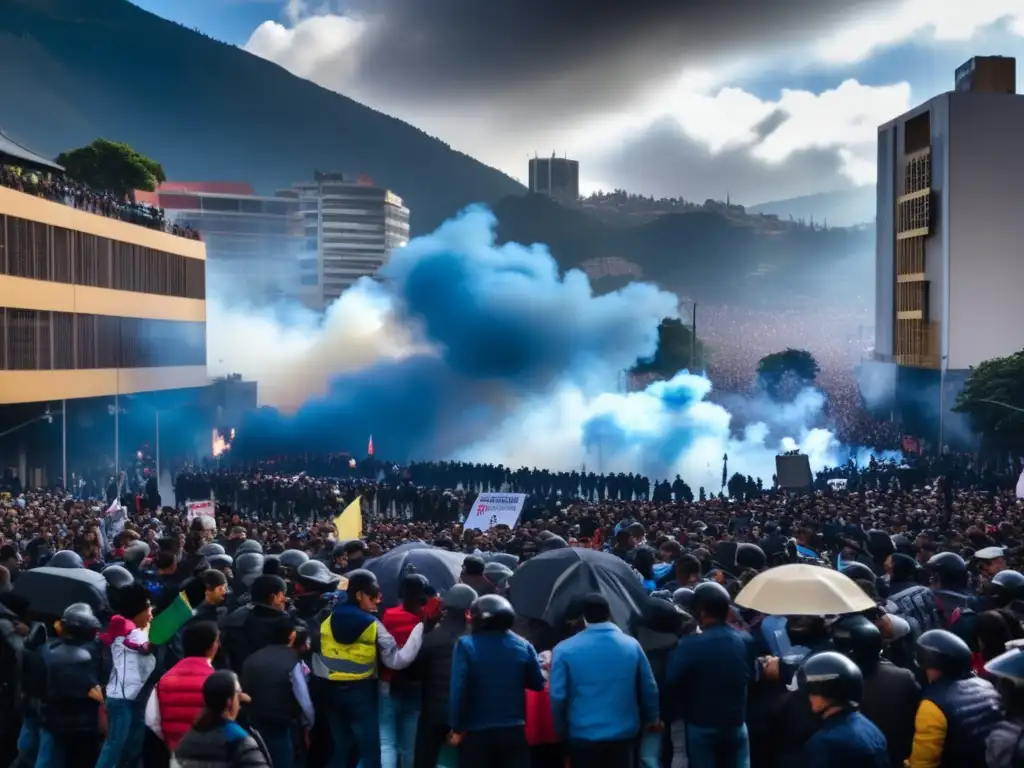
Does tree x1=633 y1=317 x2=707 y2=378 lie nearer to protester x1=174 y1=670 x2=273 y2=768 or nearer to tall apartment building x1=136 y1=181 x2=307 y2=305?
protester x1=174 y1=670 x2=273 y2=768

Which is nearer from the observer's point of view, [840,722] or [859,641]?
[840,722]

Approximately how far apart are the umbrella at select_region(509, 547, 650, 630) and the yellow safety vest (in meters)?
1.02

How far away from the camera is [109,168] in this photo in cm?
6744

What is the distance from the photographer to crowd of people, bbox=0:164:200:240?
142 ft

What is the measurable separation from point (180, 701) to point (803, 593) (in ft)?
11.4

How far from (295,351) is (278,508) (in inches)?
2111

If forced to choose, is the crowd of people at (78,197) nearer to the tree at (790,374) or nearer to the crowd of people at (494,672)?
the crowd of people at (494,672)

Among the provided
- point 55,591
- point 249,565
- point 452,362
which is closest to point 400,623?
point 249,565

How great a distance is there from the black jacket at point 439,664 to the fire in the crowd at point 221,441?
56615 mm

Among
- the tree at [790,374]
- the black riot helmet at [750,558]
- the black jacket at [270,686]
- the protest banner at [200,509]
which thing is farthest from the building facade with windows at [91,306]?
the black jacket at [270,686]

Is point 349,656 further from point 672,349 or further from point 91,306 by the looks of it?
point 672,349

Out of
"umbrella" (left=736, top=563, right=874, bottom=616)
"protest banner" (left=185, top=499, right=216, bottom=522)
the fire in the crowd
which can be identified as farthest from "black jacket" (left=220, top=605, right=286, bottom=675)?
the fire in the crowd

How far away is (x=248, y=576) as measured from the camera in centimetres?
1011

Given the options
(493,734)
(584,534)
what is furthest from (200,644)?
(584,534)
